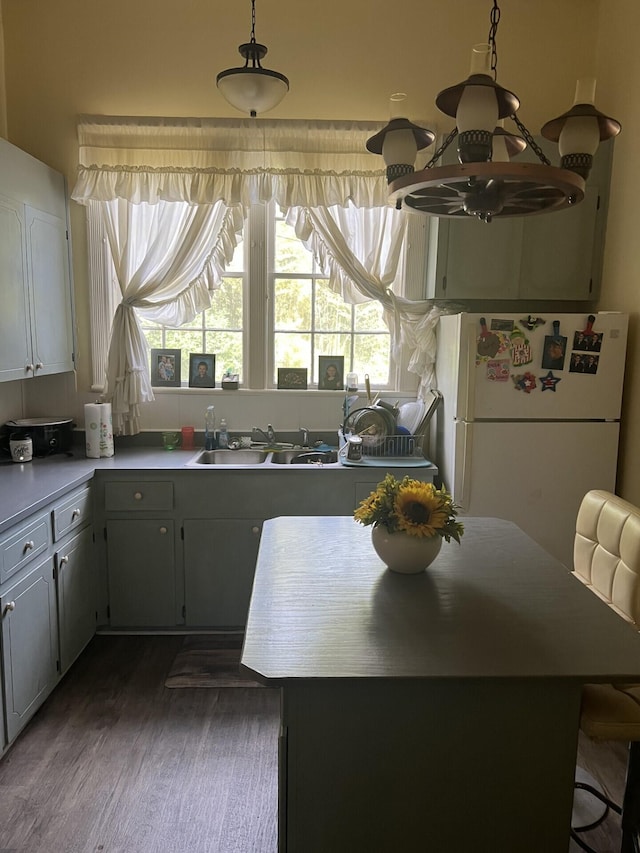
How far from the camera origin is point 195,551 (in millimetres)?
3006

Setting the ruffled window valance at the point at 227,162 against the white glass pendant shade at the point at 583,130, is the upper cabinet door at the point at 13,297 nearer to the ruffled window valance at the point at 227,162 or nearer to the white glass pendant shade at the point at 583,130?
the ruffled window valance at the point at 227,162

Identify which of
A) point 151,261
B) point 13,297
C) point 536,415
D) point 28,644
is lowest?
point 28,644

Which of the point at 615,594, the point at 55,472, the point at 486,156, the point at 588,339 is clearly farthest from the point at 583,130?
the point at 55,472

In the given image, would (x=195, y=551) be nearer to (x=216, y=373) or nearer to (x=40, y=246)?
(x=216, y=373)

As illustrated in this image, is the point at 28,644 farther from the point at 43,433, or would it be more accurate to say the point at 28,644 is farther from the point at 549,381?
the point at 549,381

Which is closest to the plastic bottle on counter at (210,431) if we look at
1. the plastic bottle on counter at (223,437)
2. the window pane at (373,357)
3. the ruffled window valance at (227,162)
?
the plastic bottle on counter at (223,437)

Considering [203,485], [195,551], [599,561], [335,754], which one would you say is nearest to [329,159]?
[203,485]

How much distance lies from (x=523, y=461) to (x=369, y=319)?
1209mm

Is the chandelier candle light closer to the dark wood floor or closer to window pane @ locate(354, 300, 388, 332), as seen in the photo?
the dark wood floor

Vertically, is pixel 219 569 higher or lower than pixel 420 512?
lower

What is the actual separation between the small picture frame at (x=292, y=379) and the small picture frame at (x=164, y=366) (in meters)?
0.58

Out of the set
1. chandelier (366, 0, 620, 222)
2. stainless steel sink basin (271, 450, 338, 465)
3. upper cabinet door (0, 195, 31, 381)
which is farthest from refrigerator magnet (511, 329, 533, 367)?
Result: upper cabinet door (0, 195, 31, 381)

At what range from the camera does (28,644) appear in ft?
7.51

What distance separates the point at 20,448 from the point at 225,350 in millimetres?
1179
